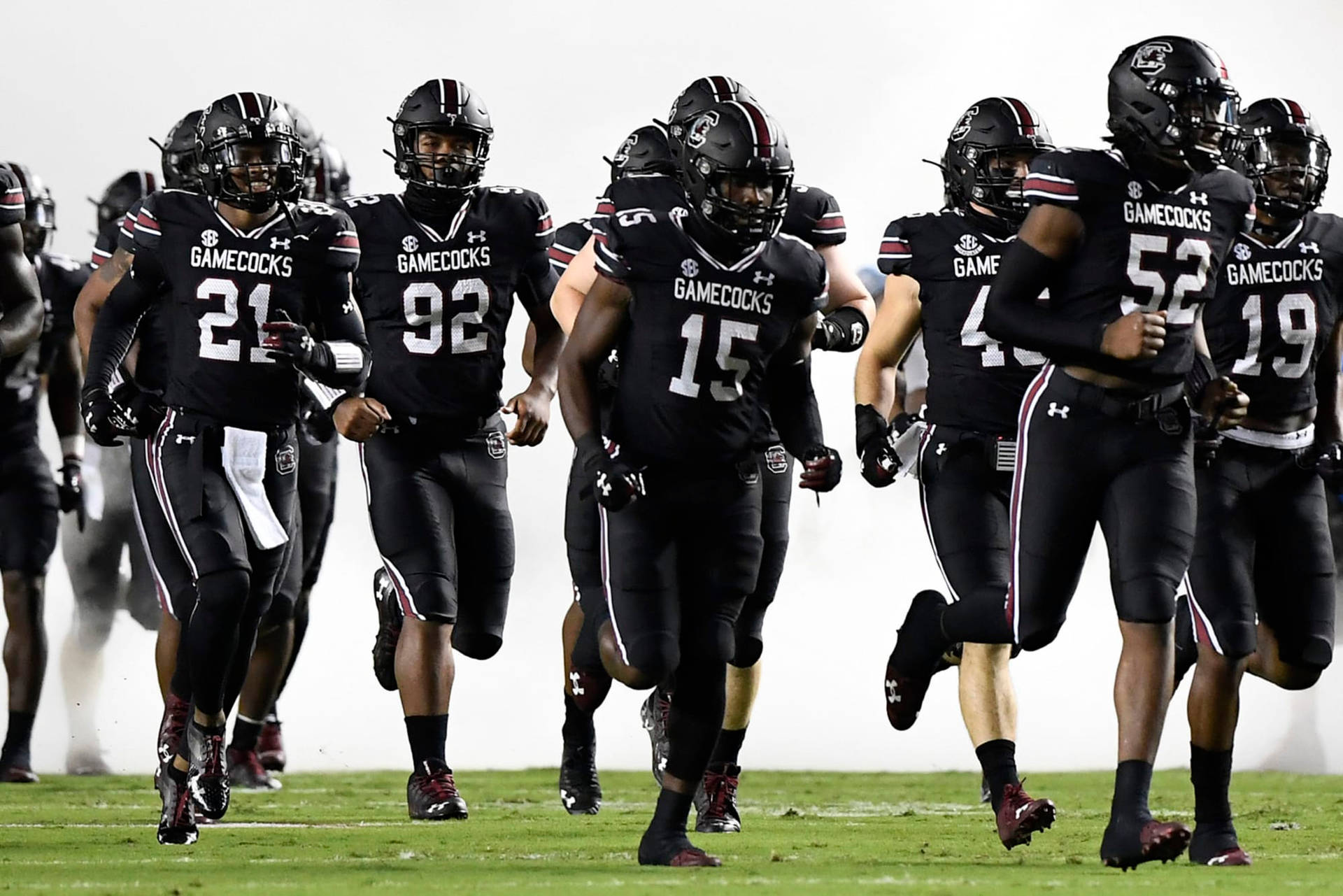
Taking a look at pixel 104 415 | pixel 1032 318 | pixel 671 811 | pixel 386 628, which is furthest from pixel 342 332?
pixel 1032 318

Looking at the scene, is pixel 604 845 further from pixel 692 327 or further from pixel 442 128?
pixel 442 128

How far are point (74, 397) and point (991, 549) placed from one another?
3.07 metres

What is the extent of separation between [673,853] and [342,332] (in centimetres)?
140

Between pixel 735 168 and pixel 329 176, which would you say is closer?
pixel 735 168

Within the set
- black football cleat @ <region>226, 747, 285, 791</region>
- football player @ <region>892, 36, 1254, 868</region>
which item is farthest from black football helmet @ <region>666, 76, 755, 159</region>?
black football cleat @ <region>226, 747, 285, 791</region>

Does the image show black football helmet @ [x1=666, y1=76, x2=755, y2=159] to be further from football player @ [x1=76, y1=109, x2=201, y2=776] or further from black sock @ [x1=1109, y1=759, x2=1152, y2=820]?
black sock @ [x1=1109, y1=759, x2=1152, y2=820]

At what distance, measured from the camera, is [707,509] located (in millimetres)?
3994

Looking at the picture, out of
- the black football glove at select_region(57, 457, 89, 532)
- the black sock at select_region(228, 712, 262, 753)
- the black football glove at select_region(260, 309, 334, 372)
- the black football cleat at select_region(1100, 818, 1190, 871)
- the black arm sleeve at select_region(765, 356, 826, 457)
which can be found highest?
the black football glove at select_region(260, 309, 334, 372)

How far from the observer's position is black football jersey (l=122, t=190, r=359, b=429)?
468 cm

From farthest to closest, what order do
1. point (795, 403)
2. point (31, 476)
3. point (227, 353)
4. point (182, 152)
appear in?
point (31, 476) → point (182, 152) → point (227, 353) → point (795, 403)

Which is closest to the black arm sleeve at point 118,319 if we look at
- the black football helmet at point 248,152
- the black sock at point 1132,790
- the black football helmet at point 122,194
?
the black football helmet at point 248,152

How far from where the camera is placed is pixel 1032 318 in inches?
151

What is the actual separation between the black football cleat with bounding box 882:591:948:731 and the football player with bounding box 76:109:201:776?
1.52 meters

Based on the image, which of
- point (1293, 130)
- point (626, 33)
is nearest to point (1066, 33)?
point (626, 33)
